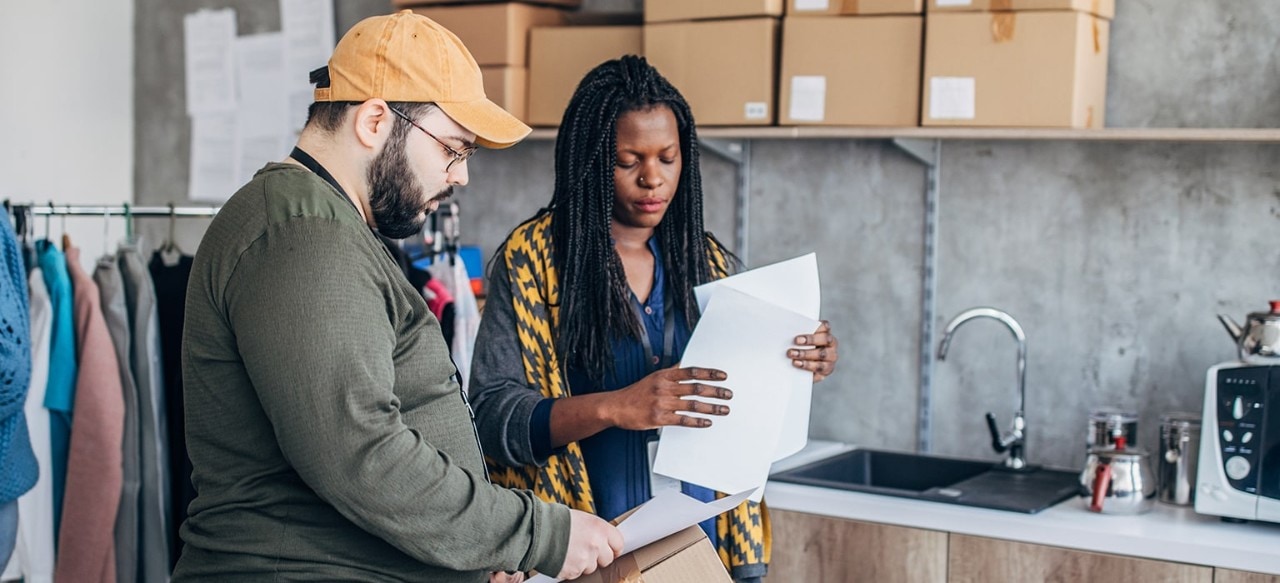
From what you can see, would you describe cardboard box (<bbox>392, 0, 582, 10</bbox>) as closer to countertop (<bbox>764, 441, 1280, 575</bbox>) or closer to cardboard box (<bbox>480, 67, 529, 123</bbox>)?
cardboard box (<bbox>480, 67, 529, 123</bbox>)

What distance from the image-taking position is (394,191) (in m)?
1.38

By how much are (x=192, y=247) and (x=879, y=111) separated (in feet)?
7.25

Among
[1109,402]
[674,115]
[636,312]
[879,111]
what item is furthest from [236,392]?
[1109,402]

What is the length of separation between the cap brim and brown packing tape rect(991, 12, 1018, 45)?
4.35ft

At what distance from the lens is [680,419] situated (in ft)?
5.88

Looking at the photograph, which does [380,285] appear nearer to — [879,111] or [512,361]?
[512,361]

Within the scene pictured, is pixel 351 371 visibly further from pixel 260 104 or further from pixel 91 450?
pixel 260 104

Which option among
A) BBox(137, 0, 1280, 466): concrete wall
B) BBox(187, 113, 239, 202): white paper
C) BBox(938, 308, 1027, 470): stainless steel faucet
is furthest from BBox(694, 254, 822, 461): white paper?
BBox(187, 113, 239, 202): white paper

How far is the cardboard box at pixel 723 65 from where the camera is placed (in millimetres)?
2719

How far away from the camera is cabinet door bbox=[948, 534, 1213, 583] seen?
2.20m

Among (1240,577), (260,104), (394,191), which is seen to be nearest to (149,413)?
(260,104)

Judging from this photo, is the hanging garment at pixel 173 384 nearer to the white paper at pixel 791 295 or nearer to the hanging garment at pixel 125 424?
the hanging garment at pixel 125 424

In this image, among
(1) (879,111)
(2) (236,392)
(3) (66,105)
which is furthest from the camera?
(3) (66,105)

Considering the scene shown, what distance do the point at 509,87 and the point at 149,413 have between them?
41.5 inches
